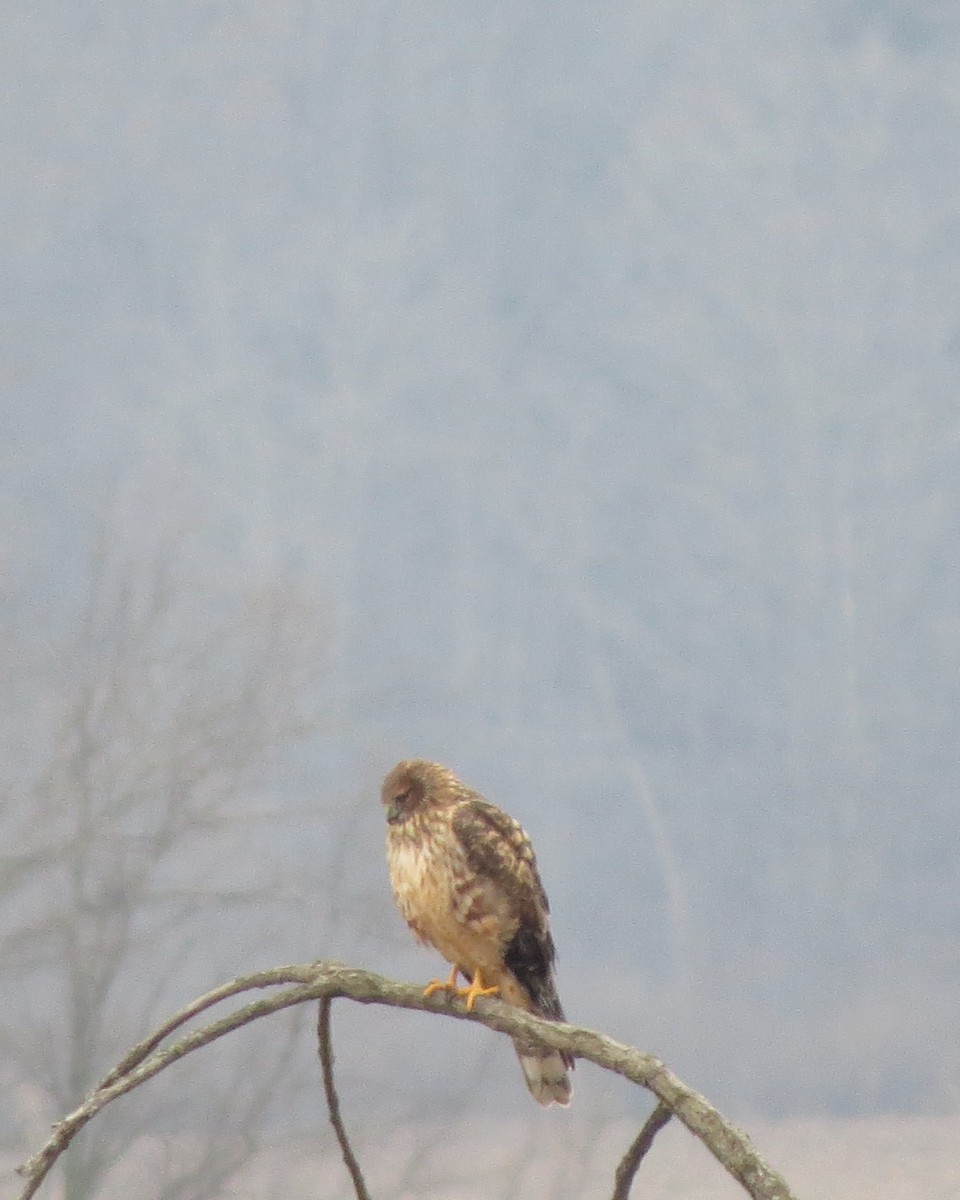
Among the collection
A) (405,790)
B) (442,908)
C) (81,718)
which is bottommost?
(442,908)

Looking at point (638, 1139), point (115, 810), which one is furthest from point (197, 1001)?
point (115, 810)

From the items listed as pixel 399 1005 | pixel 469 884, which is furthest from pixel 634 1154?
pixel 469 884

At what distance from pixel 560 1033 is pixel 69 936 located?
4.70 metres

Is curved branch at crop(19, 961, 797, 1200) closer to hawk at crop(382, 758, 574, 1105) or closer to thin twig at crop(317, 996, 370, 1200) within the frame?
thin twig at crop(317, 996, 370, 1200)

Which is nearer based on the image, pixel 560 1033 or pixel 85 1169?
pixel 560 1033

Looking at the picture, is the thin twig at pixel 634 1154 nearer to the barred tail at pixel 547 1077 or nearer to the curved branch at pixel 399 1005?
the curved branch at pixel 399 1005

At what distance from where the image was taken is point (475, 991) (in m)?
2.04

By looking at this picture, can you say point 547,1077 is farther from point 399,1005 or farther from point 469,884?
point 399,1005

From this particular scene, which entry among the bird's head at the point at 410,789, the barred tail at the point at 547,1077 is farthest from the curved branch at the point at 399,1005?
the bird's head at the point at 410,789

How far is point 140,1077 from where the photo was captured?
1.46 m

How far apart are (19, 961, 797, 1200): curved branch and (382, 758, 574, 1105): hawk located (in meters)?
0.44

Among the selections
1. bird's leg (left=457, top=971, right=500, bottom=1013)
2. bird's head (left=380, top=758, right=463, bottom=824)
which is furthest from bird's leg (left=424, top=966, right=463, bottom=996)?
bird's head (left=380, top=758, right=463, bottom=824)

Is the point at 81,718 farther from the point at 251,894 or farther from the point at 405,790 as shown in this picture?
the point at 405,790

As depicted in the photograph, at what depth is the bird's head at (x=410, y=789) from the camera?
2.21 meters
